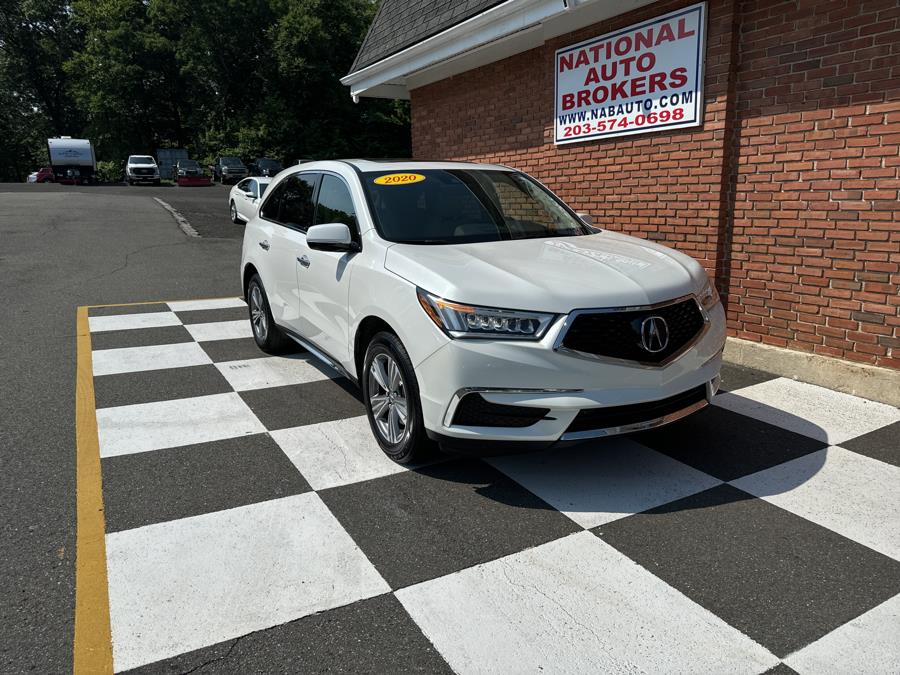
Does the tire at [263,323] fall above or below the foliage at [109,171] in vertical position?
below

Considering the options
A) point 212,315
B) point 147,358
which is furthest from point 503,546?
point 212,315

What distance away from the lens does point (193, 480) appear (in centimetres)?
376

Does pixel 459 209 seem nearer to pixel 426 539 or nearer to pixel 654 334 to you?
pixel 654 334

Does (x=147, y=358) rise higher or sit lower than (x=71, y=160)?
lower

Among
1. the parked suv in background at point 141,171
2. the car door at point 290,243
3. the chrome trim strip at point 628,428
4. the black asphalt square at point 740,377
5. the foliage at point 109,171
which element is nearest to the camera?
the chrome trim strip at point 628,428

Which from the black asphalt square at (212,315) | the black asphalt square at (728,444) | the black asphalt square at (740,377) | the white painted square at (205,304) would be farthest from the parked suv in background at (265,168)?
the black asphalt square at (728,444)

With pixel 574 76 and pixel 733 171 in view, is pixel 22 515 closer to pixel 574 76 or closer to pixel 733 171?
pixel 733 171

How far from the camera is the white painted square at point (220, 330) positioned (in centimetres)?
696

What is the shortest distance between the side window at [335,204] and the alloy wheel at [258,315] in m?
1.54

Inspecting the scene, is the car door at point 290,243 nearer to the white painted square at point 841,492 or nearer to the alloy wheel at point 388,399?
the alloy wheel at point 388,399

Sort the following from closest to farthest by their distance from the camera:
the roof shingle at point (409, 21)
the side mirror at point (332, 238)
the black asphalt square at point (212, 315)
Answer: the side mirror at point (332, 238) < the black asphalt square at point (212, 315) < the roof shingle at point (409, 21)

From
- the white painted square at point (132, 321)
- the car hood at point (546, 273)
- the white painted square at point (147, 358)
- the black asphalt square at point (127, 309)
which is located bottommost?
the white painted square at point (147, 358)

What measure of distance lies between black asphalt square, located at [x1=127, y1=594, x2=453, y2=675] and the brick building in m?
4.14

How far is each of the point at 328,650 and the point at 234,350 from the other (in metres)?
4.50
